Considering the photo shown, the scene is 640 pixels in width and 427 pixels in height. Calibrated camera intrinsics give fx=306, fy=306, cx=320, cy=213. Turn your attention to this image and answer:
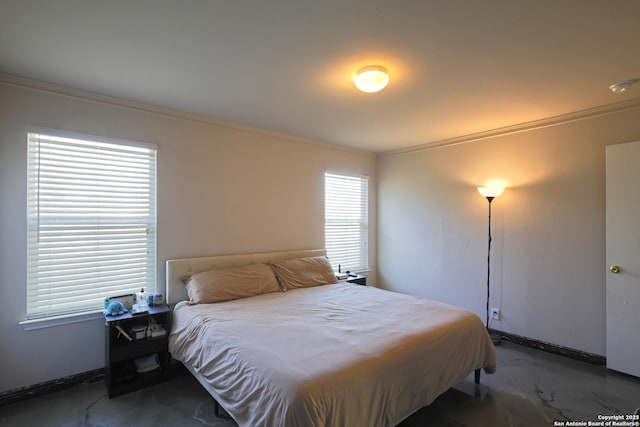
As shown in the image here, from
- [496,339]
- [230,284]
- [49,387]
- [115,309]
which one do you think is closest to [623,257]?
[496,339]

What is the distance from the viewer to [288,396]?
4.72 feet

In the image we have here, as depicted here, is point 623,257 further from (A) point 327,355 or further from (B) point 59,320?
(B) point 59,320

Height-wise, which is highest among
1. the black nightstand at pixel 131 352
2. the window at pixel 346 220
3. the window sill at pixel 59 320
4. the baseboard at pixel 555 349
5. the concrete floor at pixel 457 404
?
the window at pixel 346 220

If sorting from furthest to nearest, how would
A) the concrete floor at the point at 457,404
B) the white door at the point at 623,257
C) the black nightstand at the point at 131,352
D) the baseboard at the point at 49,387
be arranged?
the white door at the point at 623,257
the black nightstand at the point at 131,352
the baseboard at the point at 49,387
the concrete floor at the point at 457,404

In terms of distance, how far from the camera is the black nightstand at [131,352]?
245 centimetres

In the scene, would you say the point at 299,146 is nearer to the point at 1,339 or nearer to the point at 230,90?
the point at 230,90

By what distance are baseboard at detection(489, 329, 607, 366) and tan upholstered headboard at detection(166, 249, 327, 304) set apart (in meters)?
2.91

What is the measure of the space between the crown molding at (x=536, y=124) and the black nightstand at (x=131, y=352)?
3847 mm

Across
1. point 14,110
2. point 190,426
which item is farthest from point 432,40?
point 14,110

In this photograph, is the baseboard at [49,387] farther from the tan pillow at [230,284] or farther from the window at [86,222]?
the tan pillow at [230,284]

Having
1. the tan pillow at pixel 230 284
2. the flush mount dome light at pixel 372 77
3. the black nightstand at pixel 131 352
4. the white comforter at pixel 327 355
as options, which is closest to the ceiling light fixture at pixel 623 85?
the flush mount dome light at pixel 372 77

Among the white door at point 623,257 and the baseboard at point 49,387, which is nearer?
the baseboard at point 49,387

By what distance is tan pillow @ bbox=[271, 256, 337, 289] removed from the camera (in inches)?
136

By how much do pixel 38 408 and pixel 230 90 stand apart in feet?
9.34
